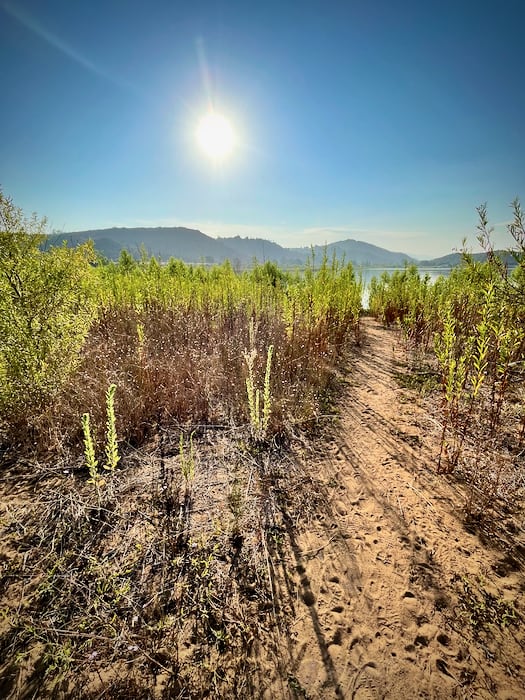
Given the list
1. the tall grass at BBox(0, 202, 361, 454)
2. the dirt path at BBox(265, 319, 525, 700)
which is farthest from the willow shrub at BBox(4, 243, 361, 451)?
the dirt path at BBox(265, 319, 525, 700)

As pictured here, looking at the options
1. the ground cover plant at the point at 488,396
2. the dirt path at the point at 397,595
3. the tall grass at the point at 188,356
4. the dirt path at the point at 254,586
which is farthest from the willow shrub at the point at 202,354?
the ground cover plant at the point at 488,396

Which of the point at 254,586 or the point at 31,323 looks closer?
the point at 254,586

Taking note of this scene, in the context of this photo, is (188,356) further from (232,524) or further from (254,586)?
(254,586)

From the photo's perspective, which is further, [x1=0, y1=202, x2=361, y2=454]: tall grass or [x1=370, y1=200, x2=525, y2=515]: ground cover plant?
[x1=0, y1=202, x2=361, y2=454]: tall grass

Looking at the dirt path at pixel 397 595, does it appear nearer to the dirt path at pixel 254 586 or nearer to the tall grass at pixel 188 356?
the dirt path at pixel 254 586

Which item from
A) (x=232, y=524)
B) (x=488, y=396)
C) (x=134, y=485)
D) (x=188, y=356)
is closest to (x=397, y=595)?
(x=232, y=524)

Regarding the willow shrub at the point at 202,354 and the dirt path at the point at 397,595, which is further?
the willow shrub at the point at 202,354

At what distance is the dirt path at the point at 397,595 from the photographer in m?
1.11

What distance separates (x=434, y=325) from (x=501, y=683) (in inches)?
191

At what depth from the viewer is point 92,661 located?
1141mm

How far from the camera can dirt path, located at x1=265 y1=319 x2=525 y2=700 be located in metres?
1.11

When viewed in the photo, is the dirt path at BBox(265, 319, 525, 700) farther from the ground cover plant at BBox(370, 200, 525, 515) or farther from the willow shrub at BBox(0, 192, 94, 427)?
the willow shrub at BBox(0, 192, 94, 427)

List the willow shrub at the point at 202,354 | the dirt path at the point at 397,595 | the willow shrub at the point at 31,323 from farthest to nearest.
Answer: the willow shrub at the point at 202,354
the willow shrub at the point at 31,323
the dirt path at the point at 397,595

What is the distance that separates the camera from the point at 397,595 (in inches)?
54.4
